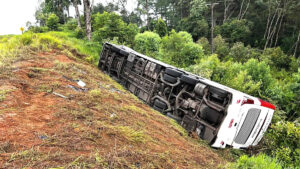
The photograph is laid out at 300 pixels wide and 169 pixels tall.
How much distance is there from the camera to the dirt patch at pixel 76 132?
194 cm

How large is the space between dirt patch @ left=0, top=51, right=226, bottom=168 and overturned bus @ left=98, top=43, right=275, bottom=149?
0.52 metres

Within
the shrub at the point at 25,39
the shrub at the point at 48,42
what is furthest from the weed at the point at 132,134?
the shrub at the point at 48,42

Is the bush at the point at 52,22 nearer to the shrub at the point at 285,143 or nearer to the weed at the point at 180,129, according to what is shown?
the weed at the point at 180,129

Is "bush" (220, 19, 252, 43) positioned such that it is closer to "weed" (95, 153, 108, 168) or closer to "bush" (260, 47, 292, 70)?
"bush" (260, 47, 292, 70)

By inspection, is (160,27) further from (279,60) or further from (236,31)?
(279,60)

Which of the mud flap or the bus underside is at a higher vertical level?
the bus underside

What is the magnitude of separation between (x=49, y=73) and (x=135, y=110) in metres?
2.49

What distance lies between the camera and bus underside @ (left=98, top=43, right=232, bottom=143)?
13.4 feet

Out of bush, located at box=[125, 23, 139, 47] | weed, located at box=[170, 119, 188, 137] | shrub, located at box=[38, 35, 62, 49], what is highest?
bush, located at box=[125, 23, 139, 47]

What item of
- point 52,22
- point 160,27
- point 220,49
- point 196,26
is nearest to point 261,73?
point 220,49

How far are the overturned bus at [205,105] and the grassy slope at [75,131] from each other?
42 centimetres

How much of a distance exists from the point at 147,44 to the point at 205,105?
11.0 meters

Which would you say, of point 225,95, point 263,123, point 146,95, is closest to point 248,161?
point 225,95

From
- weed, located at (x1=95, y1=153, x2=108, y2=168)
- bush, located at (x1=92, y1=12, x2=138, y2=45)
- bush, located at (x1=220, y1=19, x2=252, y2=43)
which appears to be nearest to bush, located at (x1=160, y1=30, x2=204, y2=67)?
bush, located at (x1=92, y1=12, x2=138, y2=45)
